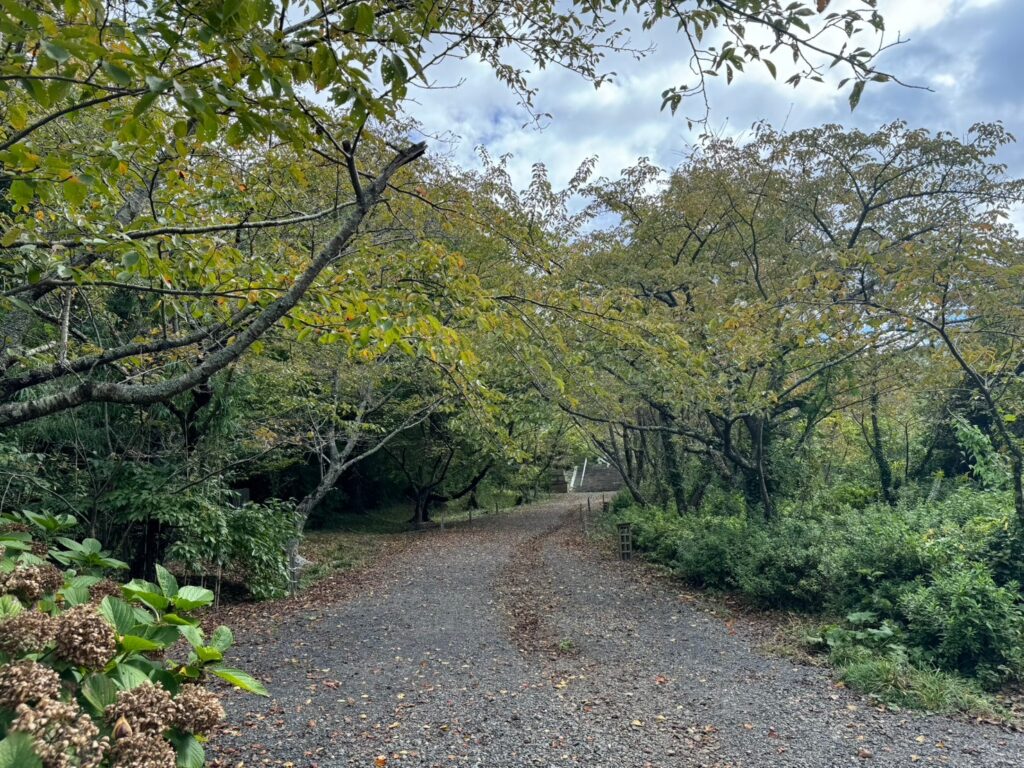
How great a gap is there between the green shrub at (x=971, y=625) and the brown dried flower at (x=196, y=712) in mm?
5648

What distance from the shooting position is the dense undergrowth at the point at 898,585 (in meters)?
4.45

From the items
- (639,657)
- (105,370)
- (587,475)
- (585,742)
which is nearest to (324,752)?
(585,742)

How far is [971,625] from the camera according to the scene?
4.67 meters

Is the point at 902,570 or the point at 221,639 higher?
the point at 221,639

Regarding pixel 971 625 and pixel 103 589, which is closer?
pixel 103 589

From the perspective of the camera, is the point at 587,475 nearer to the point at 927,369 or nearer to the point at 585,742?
the point at 927,369

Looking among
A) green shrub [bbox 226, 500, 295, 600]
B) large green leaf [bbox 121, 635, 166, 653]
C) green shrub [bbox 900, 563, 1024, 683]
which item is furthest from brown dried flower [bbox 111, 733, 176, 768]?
green shrub [bbox 226, 500, 295, 600]

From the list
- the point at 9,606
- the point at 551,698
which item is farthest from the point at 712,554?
the point at 9,606

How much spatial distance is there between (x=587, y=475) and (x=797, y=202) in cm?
3292

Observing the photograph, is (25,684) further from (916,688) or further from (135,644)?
(916,688)

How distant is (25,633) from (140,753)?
375 mm

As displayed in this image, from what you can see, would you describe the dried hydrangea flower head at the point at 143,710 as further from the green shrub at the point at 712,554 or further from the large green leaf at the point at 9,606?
the green shrub at the point at 712,554

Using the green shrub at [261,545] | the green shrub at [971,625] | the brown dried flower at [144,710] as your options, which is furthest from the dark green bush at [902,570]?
the green shrub at [261,545]

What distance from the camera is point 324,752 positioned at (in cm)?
331
